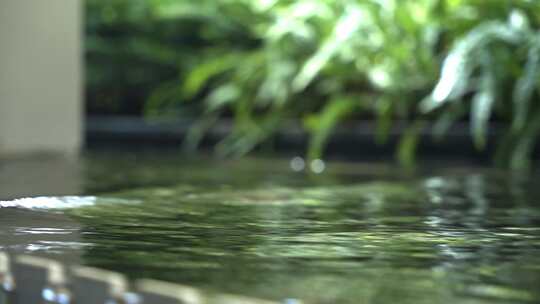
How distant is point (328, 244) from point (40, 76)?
1.95 meters

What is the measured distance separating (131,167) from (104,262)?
138 cm

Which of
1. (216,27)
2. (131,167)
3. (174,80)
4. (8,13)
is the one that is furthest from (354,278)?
(174,80)

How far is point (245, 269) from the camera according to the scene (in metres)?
0.60

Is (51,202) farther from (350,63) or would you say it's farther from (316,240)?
(350,63)

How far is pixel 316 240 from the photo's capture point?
0.78 metres

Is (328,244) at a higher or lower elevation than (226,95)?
lower

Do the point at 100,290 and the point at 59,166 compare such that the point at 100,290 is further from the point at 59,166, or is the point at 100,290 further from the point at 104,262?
the point at 59,166

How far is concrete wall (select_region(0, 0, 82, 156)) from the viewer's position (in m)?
2.47

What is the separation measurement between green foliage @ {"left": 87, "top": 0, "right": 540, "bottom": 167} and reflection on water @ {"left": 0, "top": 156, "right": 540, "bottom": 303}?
1.32ft

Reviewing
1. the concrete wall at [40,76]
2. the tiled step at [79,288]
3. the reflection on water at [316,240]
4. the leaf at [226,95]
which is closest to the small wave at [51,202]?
the reflection on water at [316,240]

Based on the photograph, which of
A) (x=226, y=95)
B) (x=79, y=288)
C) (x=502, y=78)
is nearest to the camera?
(x=79, y=288)

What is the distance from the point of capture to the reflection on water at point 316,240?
0.55 meters

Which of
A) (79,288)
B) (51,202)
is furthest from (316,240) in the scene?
(51,202)

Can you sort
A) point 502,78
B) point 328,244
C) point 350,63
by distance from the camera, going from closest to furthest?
point 328,244 < point 502,78 < point 350,63
